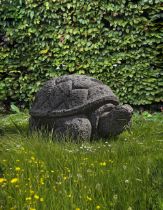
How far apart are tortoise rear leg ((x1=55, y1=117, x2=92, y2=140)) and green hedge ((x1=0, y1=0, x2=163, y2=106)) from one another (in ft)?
10.4

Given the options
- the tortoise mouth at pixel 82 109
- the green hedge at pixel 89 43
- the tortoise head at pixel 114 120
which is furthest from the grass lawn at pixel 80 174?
the green hedge at pixel 89 43

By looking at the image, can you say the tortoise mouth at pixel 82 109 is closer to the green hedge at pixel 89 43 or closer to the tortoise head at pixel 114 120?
the tortoise head at pixel 114 120

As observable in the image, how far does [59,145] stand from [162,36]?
401cm

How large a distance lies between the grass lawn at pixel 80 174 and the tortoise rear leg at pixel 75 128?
0.12m

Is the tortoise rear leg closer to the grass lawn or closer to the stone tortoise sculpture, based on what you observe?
the stone tortoise sculpture

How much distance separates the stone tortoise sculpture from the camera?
15.8ft

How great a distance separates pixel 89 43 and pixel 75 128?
11.5 feet

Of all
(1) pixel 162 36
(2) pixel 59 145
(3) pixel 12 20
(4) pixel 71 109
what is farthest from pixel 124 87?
(2) pixel 59 145

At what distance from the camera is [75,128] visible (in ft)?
15.8

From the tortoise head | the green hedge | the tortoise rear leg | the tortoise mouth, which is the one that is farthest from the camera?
the green hedge

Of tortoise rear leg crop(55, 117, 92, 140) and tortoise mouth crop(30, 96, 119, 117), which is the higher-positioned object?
tortoise mouth crop(30, 96, 119, 117)

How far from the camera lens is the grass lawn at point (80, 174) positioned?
2.91 meters

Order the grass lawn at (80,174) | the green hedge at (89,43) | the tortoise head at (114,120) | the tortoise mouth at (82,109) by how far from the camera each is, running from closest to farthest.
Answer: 1. the grass lawn at (80,174)
2. the tortoise head at (114,120)
3. the tortoise mouth at (82,109)
4. the green hedge at (89,43)

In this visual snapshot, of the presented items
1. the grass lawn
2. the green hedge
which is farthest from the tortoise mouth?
the green hedge
